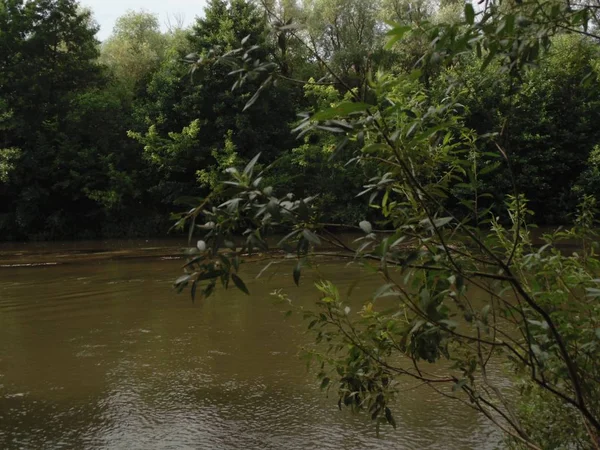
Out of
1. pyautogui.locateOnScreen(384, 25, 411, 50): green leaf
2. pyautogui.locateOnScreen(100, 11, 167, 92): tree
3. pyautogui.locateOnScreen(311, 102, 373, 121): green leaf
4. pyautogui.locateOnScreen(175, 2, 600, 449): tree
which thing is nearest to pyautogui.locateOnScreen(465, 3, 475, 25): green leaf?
pyautogui.locateOnScreen(175, 2, 600, 449): tree

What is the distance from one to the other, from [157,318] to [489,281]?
670 cm

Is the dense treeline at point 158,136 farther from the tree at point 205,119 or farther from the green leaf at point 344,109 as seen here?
the green leaf at point 344,109

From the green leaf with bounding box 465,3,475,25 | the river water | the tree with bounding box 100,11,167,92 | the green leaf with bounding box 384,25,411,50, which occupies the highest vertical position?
the tree with bounding box 100,11,167,92

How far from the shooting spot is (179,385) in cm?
522

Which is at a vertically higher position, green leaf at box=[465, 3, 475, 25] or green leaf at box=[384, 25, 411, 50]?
green leaf at box=[465, 3, 475, 25]

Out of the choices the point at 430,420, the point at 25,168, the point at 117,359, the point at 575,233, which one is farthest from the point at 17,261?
the point at 575,233

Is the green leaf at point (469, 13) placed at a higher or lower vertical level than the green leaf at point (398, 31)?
higher

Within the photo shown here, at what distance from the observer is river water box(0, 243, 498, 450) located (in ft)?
13.2

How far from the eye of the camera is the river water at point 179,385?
4.02 m

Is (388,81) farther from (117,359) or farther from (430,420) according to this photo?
(117,359)

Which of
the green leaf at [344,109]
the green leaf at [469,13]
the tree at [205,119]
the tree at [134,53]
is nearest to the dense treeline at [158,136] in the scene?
the tree at [205,119]

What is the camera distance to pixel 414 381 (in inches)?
191

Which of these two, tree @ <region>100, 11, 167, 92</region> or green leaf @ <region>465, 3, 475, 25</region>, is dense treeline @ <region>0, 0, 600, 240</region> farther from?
green leaf @ <region>465, 3, 475, 25</region>

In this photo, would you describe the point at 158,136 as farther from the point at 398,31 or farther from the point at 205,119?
the point at 398,31
